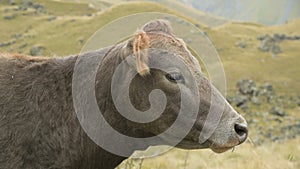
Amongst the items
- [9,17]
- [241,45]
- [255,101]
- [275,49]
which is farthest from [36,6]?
[255,101]

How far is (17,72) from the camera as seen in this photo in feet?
16.0

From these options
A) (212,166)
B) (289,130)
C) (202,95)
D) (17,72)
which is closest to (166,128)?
(202,95)

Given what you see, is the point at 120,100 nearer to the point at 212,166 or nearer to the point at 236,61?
the point at 212,166

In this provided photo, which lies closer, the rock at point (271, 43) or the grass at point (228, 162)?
the grass at point (228, 162)

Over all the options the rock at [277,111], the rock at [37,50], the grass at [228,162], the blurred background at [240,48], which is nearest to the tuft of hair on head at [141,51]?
the grass at [228,162]

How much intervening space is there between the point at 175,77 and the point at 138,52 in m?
0.51

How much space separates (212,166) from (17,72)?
4.92 m

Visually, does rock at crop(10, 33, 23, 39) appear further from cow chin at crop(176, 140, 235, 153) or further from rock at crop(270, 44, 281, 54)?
cow chin at crop(176, 140, 235, 153)

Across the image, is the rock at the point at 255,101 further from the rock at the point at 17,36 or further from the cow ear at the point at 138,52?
the cow ear at the point at 138,52

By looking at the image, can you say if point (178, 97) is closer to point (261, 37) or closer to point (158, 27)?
point (158, 27)

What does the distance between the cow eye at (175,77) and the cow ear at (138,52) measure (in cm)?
25

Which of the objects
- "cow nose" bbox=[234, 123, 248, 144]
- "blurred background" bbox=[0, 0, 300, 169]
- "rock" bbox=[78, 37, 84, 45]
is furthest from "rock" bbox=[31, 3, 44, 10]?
"cow nose" bbox=[234, 123, 248, 144]

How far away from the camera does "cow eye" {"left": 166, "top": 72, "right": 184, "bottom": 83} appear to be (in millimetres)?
4438

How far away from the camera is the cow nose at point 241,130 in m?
4.25
